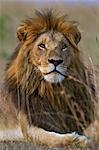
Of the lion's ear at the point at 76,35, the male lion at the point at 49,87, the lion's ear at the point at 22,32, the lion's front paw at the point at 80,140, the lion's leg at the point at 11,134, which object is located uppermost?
the lion's ear at the point at 22,32

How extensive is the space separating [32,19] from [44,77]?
505 millimetres

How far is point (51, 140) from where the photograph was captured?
625 centimetres

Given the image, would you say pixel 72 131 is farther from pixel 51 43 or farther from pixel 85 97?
pixel 51 43

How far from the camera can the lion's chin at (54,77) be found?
20.0 feet

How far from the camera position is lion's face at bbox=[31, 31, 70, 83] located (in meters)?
6.09

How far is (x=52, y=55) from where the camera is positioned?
20.1ft

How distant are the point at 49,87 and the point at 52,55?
29cm

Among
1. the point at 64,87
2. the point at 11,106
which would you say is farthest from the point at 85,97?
the point at 11,106

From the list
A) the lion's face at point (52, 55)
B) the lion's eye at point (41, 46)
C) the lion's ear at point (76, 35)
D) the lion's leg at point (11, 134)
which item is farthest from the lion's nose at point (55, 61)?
the lion's leg at point (11, 134)

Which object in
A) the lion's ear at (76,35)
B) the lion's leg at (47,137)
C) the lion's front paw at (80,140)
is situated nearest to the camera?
the lion's front paw at (80,140)

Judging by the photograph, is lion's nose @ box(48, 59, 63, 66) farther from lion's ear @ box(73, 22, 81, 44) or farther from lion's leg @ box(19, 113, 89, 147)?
lion's leg @ box(19, 113, 89, 147)

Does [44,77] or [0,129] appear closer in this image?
[44,77]

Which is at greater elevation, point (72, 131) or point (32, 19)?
point (32, 19)

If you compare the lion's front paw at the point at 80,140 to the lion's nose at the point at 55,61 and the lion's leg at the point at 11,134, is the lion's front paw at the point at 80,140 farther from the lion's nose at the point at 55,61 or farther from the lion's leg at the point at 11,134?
the lion's nose at the point at 55,61
